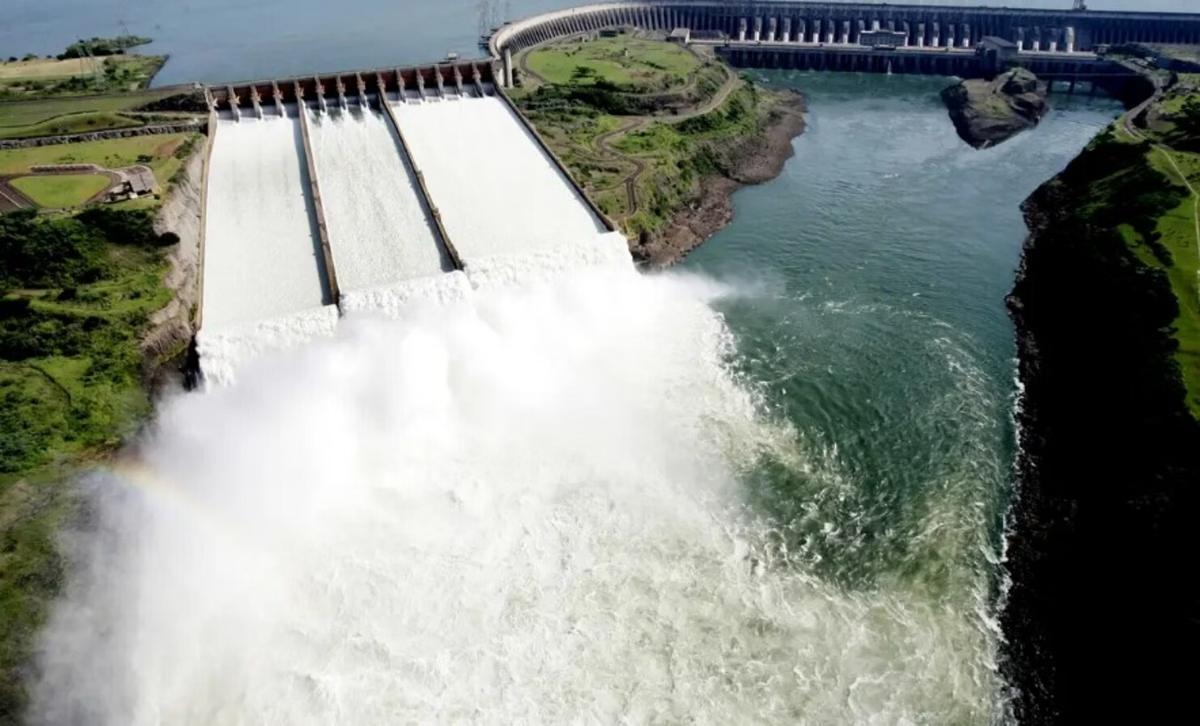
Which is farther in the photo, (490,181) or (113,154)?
(113,154)

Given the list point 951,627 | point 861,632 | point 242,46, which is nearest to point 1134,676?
point 951,627

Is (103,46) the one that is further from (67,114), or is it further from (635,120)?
(635,120)

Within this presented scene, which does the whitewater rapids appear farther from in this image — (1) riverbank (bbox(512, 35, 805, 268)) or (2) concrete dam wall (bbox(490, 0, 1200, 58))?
(2) concrete dam wall (bbox(490, 0, 1200, 58))

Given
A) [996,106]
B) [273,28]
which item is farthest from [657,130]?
[273,28]

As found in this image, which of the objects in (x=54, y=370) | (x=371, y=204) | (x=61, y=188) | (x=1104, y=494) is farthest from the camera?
(x=371, y=204)

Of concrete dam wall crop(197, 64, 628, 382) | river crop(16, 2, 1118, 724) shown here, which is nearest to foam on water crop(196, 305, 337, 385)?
concrete dam wall crop(197, 64, 628, 382)

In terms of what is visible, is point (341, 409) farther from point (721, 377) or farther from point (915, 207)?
point (915, 207)
